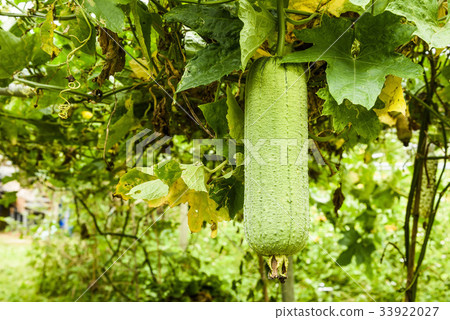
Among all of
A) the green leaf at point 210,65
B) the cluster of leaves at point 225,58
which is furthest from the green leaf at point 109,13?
the green leaf at point 210,65

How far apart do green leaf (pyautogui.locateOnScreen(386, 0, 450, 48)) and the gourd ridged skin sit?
15 cm

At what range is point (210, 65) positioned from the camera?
21.8 inches

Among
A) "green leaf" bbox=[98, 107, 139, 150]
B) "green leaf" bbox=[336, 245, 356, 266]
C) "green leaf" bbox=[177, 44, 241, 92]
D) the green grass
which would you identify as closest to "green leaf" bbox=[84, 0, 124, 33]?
"green leaf" bbox=[177, 44, 241, 92]

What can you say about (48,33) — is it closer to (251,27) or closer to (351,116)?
(251,27)

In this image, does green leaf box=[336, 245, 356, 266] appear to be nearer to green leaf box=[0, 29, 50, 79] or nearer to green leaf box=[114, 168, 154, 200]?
green leaf box=[114, 168, 154, 200]

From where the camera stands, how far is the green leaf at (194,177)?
64 centimetres

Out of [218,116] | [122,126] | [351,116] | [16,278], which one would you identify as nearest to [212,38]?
[218,116]

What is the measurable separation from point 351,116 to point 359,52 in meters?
0.10

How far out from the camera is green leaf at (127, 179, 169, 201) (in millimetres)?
606

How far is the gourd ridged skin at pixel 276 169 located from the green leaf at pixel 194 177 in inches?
5.2

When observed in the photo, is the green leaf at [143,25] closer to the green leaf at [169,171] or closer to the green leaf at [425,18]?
the green leaf at [169,171]

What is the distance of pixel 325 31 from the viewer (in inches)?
21.1

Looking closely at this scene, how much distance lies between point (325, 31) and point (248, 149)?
0.62 ft
